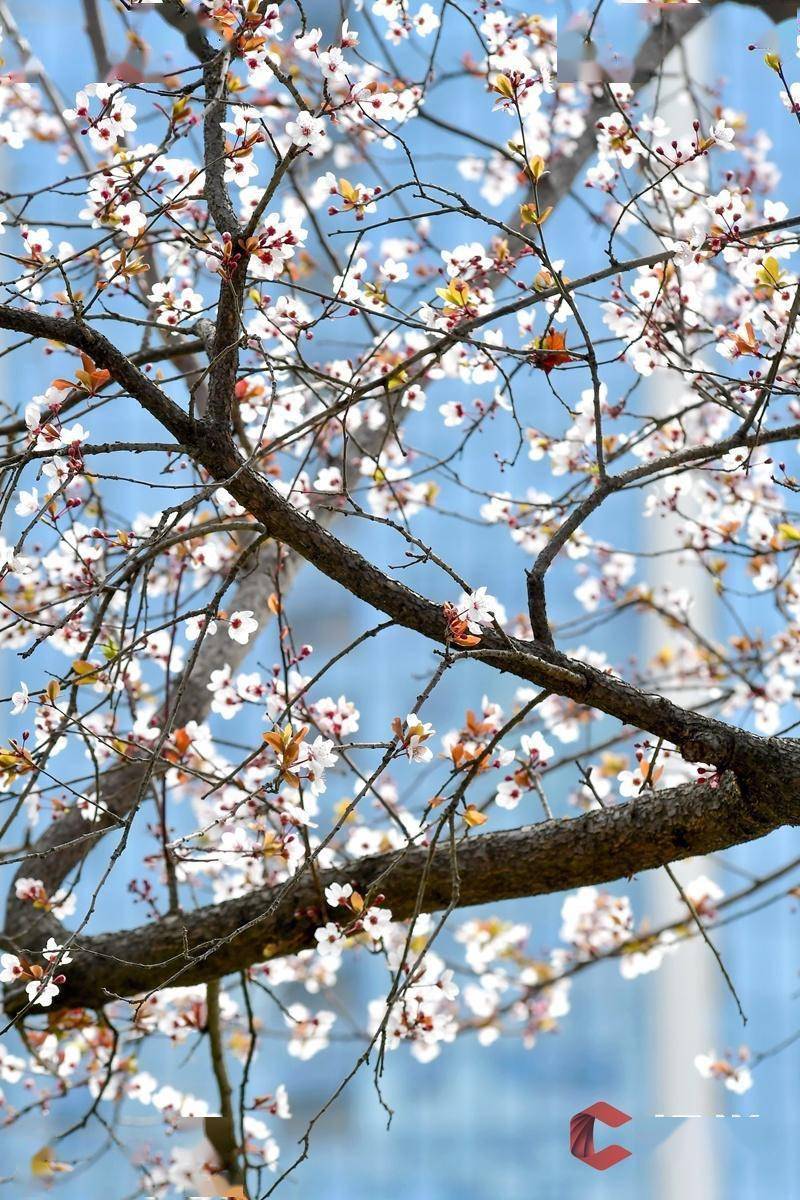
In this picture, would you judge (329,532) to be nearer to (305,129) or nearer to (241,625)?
(241,625)

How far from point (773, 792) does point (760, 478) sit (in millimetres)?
1534

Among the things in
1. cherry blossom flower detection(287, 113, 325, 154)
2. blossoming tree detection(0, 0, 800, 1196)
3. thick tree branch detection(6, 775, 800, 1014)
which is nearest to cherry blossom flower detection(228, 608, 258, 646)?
blossoming tree detection(0, 0, 800, 1196)

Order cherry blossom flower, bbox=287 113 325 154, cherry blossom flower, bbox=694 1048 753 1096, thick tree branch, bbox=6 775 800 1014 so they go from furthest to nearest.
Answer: cherry blossom flower, bbox=694 1048 753 1096 → thick tree branch, bbox=6 775 800 1014 → cherry blossom flower, bbox=287 113 325 154

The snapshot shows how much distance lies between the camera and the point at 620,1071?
23.1 meters

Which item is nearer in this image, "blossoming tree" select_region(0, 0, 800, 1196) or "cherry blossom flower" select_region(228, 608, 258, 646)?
"blossoming tree" select_region(0, 0, 800, 1196)

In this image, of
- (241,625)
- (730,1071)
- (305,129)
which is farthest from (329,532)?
(730,1071)

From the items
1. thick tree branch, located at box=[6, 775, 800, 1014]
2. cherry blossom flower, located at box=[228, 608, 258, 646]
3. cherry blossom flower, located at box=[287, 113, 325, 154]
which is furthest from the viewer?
cherry blossom flower, located at box=[228, 608, 258, 646]

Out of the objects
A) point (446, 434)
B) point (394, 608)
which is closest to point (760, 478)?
point (394, 608)

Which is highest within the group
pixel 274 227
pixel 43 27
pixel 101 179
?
pixel 43 27

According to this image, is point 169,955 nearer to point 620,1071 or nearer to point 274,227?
point 274,227

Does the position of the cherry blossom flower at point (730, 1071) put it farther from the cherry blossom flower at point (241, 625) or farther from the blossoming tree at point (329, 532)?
the cherry blossom flower at point (241, 625)

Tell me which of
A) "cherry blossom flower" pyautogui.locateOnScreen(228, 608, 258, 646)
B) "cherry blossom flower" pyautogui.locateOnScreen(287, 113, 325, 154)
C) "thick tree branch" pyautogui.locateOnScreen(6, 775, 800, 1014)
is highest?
"cherry blossom flower" pyautogui.locateOnScreen(287, 113, 325, 154)

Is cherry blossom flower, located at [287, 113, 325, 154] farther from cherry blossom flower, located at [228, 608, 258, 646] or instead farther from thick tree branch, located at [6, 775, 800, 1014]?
thick tree branch, located at [6, 775, 800, 1014]

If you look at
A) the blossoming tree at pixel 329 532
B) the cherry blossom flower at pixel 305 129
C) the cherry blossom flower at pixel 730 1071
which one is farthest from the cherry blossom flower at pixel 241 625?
the cherry blossom flower at pixel 730 1071
